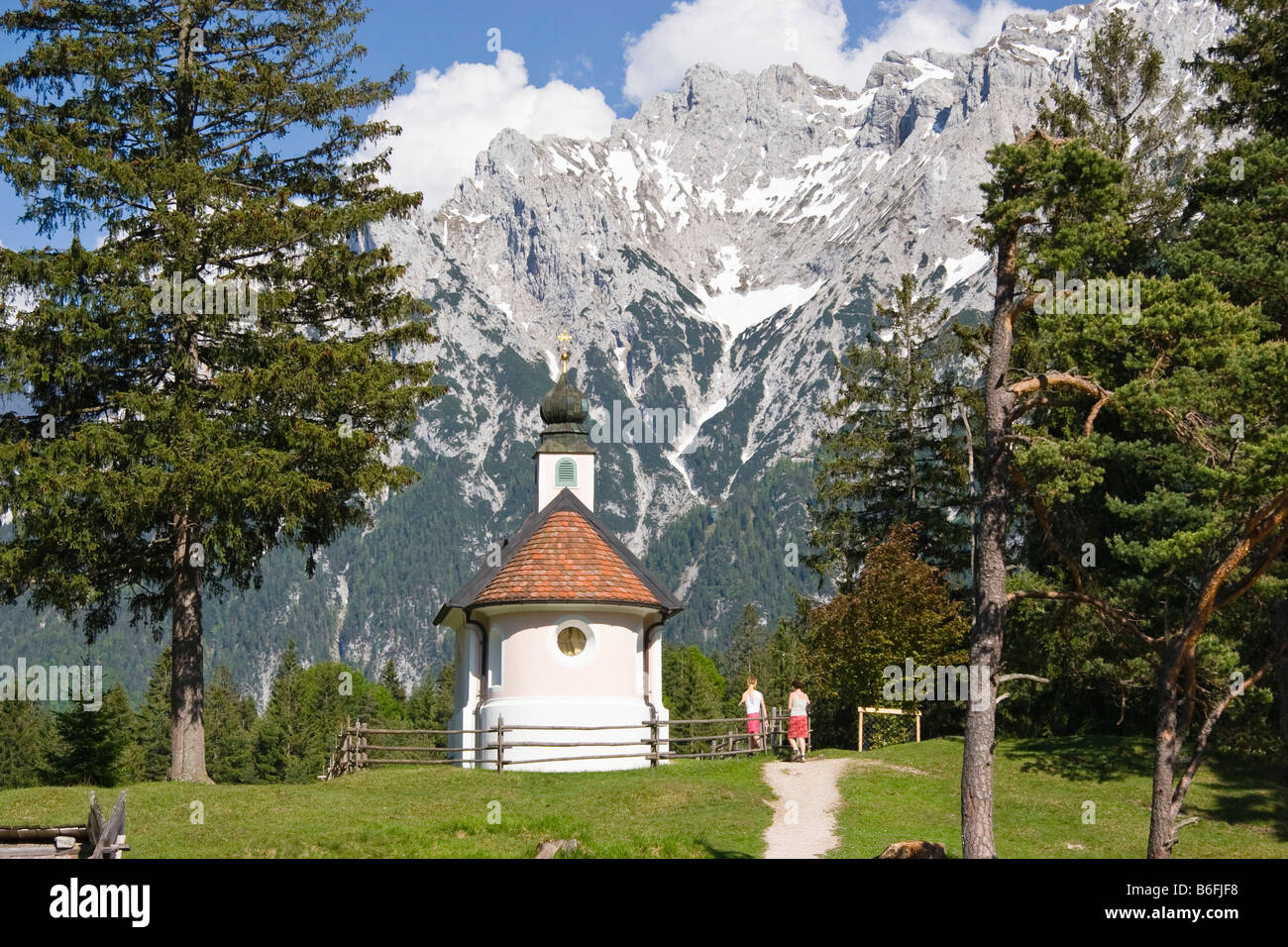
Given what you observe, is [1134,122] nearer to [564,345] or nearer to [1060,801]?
[564,345]

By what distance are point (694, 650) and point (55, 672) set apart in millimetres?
104915

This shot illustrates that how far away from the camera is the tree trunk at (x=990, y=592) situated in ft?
49.4

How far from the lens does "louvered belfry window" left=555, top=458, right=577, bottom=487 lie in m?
40.2

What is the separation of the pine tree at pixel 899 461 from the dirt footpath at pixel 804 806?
48.5 feet

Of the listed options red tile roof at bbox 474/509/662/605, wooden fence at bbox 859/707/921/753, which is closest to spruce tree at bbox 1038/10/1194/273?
wooden fence at bbox 859/707/921/753

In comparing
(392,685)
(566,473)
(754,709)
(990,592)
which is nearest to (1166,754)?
(990,592)

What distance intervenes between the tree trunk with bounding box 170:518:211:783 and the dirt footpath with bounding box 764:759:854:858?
1122 cm

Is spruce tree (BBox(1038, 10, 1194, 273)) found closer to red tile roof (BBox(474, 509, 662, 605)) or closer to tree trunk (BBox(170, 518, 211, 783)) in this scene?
red tile roof (BBox(474, 509, 662, 605))

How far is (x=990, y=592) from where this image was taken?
15.5m

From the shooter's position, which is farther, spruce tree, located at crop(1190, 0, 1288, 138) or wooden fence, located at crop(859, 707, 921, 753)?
wooden fence, located at crop(859, 707, 921, 753)
